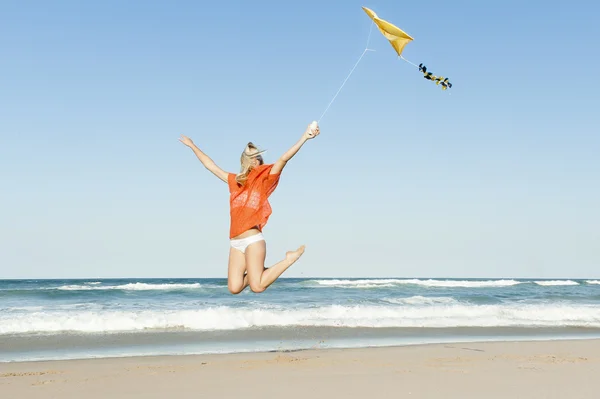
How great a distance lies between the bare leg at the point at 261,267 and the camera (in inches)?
233

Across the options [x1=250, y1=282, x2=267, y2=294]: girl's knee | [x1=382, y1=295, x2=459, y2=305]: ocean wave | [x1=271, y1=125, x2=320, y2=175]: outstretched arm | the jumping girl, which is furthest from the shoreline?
[x1=382, y1=295, x2=459, y2=305]: ocean wave

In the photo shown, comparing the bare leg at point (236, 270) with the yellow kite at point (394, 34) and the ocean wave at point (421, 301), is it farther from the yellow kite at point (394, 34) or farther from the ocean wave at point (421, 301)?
the ocean wave at point (421, 301)

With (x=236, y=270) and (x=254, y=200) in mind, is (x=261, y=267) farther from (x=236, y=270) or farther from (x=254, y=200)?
(x=254, y=200)

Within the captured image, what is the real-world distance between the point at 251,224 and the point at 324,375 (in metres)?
2.75

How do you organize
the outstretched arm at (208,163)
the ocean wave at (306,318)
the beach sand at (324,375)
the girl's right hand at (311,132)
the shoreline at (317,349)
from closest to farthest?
the girl's right hand at (311,132) → the outstretched arm at (208,163) → the beach sand at (324,375) → the shoreline at (317,349) → the ocean wave at (306,318)

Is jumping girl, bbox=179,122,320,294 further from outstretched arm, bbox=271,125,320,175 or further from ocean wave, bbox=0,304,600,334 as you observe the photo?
ocean wave, bbox=0,304,600,334

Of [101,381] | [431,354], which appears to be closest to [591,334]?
[431,354]

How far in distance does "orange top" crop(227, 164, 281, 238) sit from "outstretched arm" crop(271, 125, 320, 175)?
10 cm

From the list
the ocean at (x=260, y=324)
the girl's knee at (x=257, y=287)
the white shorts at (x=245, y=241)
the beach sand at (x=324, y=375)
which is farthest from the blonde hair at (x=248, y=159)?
the ocean at (x=260, y=324)

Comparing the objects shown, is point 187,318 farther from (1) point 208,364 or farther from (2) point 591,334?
(2) point 591,334

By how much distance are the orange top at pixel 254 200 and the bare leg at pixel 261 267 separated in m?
0.22

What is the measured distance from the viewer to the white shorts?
603 cm

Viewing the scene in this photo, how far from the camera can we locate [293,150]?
5605 mm

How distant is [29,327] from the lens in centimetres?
1437
